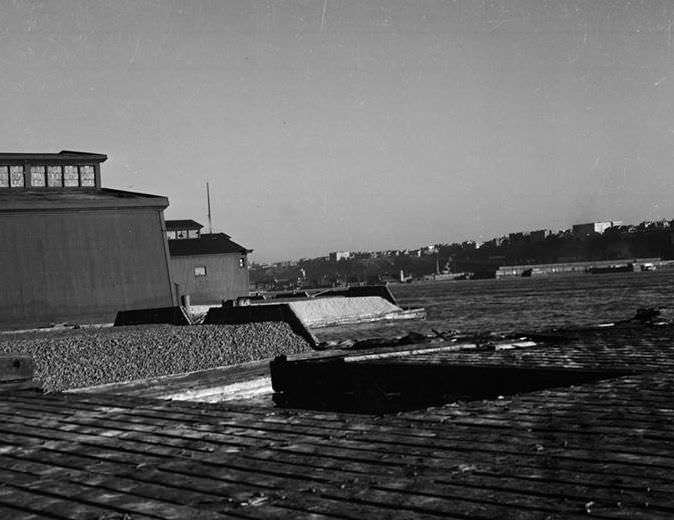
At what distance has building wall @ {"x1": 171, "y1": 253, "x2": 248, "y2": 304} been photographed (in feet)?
185

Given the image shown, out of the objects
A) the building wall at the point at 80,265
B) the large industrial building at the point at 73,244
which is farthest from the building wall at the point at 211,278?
the building wall at the point at 80,265

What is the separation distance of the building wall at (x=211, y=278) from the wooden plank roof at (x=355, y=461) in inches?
1906

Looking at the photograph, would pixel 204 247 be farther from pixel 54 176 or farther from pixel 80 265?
pixel 80 265

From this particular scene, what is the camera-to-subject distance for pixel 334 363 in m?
14.9

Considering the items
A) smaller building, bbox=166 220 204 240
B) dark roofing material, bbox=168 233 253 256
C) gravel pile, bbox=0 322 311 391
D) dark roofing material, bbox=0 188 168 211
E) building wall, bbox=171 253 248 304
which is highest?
smaller building, bbox=166 220 204 240

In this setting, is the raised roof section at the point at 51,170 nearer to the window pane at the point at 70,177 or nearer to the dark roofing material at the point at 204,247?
the window pane at the point at 70,177

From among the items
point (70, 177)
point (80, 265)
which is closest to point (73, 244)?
point (80, 265)

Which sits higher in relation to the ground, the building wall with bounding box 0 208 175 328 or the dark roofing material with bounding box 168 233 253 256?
the dark roofing material with bounding box 168 233 253 256

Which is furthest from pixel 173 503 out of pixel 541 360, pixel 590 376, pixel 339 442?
pixel 541 360

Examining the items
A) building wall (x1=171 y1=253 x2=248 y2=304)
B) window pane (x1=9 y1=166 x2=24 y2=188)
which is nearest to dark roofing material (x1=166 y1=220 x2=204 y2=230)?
building wall (x1=171 y1=253 x2=248 y2=304)

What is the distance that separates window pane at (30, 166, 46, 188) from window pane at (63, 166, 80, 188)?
92cm

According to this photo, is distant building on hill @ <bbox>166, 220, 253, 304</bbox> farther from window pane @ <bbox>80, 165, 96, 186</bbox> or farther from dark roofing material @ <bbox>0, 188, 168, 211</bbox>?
dark roofing material @ <bbox>0, 188, 168, 211</bbox>

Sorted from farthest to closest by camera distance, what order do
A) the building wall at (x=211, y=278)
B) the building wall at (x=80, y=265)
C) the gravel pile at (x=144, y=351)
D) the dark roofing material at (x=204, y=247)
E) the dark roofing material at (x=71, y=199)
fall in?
the dark roofing material at (x=204, y=247) → the building wall at (x=211, y=278) → the dark roofing material at (x=71, y=199) → the building wall at (x=80, y=265) → the gravel pile at (x=144, y=351)

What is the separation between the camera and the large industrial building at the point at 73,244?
34.0m
